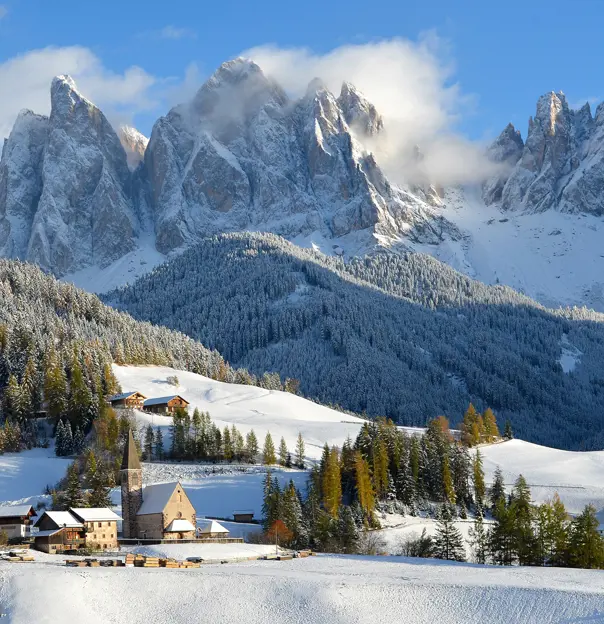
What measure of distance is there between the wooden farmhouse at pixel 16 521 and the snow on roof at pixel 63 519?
1.48m

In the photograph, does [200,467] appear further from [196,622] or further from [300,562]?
[196,622]

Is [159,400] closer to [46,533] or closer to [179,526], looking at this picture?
[179,526]

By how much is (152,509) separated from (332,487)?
66.9ft

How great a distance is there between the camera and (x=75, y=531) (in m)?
88.1

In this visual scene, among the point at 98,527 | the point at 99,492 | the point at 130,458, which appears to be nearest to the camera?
the point at 98,527

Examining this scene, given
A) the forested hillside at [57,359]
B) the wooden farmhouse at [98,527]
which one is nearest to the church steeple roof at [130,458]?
the wooden farmhouse at [98,527]

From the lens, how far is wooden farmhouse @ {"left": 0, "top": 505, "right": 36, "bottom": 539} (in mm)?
89625

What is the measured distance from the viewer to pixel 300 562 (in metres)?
79.1

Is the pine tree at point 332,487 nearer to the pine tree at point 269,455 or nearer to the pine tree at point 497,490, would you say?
the pine tree at point 497,490

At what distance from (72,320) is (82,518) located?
103m

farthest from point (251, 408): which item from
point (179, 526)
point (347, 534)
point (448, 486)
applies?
point (179, 526)

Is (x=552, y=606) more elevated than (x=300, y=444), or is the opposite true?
(x=300, y=444)

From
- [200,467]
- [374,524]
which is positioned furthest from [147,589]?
[200,467]

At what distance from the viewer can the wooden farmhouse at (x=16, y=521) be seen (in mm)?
89625
